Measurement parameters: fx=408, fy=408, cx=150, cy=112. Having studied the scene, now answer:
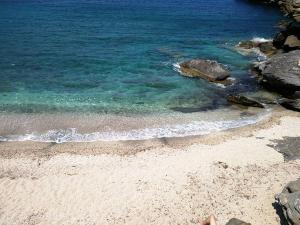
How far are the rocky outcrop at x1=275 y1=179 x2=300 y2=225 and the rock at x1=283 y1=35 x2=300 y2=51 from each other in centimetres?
2530

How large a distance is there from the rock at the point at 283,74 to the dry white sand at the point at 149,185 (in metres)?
9.32

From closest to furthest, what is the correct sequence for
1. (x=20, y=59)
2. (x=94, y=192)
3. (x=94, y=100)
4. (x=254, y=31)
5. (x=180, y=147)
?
(x=94, y=192) → (x=180, y=147) → (x=94, y=100) → (x=20, y=59) → (x=254, y=31)

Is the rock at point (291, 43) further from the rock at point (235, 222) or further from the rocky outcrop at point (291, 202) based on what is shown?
the rock at point (235, 222)

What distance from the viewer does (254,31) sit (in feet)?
186

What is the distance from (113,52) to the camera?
4275 cm

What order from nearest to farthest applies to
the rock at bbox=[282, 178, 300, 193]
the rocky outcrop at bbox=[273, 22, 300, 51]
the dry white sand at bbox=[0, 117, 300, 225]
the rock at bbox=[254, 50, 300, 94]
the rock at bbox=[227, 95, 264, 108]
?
the rock at bbox=[282, 178, 300, 193] < the dry white sand at bbox=[0, 117, 300, 225] < the rock at bbox=[227, 95, 264, 108] < the rock at bbox=[254, 50, 300, 94] < the rocky outcrop at bbox=[273, 22, 300, 51]

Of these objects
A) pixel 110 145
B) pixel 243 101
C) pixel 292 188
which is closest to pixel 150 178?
pixel 110 145

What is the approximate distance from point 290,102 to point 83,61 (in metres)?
19.7

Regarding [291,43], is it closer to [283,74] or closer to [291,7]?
[283,74]

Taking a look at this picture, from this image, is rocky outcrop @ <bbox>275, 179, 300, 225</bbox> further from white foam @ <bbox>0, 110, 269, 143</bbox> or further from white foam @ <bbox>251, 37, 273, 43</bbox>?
white foam @ <bbox>251, 37, 273, 43</bbox>

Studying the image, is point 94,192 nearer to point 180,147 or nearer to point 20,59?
point 180,147

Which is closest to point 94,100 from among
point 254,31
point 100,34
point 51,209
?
point 51,209

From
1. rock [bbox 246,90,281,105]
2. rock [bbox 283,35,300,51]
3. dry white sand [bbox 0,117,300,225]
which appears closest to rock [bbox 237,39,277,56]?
rock [bbox 283,35,300,51]

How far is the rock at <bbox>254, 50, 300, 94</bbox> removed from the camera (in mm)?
31359
